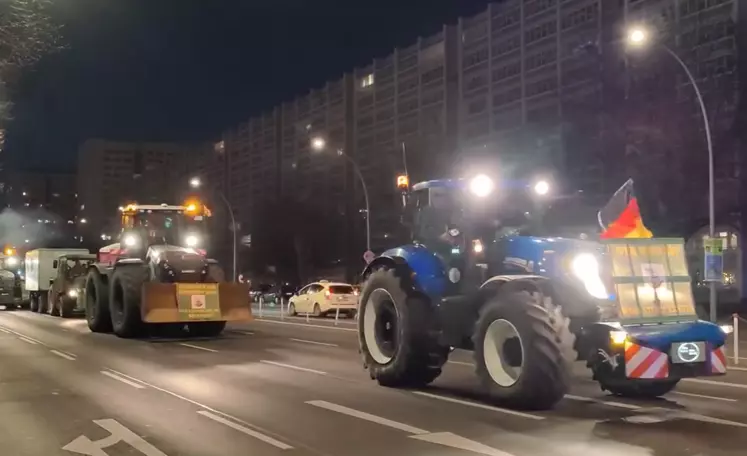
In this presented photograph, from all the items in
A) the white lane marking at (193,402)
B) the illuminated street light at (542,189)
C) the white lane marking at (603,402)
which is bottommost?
the white lane marking at (603,402)

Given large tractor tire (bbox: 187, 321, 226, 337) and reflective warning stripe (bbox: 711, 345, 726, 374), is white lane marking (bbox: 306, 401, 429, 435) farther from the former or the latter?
large tractor tire (bbox: 187, 321, 226, 337)

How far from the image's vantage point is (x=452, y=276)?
1289cm

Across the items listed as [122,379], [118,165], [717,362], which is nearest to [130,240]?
[122,379]

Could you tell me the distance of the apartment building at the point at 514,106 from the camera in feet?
127

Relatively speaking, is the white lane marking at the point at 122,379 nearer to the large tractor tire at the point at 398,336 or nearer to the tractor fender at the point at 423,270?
the large tractor tire at the point at 398,336

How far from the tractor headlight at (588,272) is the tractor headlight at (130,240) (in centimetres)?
1639

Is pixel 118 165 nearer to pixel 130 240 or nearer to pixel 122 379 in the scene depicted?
pixel 130 240

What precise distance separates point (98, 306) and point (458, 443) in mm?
18184

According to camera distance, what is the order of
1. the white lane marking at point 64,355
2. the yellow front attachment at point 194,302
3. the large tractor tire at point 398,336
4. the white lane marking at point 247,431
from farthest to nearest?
the yellow front attachment at point 194,302, the white lane marking at point 64,355, the large tractor tire at point 398,336, the white lane marking at point 247,431

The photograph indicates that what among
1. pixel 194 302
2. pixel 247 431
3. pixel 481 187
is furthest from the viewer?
pixel 194 302

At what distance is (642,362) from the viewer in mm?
10391

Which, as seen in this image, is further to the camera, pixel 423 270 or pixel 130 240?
pixel 130 240

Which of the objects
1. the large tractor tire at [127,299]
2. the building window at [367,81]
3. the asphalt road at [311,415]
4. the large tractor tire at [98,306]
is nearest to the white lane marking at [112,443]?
the asphalt road at [311,415]

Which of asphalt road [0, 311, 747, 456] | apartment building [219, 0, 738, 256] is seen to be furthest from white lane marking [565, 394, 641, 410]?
apartment building [219, 0, 738, 256]
